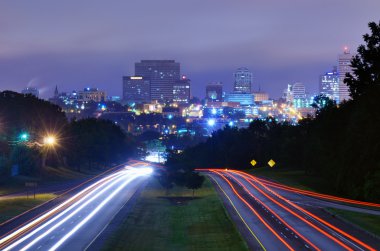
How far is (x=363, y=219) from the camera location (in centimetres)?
5756

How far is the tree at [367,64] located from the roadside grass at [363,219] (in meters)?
32.0

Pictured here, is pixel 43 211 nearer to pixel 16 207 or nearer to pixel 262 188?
pixel 16 207

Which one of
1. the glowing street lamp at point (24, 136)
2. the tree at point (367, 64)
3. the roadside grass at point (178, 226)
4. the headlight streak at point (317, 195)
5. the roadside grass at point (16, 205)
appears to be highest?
the tree at point (367, 64)

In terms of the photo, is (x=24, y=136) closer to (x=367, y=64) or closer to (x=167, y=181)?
(x=167, y=181)

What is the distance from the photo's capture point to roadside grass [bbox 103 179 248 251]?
4878cm

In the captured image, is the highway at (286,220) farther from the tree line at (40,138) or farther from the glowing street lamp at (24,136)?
the tree line at (40,138)

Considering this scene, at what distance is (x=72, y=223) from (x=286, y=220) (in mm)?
19909

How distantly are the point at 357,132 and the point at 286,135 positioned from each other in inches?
2821

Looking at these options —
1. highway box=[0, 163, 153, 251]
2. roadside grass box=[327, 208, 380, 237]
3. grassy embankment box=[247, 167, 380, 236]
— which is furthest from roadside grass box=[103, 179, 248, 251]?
grassy embankment box=[247, 167, 380, 236]

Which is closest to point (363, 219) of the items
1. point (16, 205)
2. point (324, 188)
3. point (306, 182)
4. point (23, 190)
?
point (16, 205)

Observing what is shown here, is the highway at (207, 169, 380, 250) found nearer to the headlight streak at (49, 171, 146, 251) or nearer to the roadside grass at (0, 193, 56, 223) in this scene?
the headlight streak at (49, 171, 146, 251)

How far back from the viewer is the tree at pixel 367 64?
9038 cm

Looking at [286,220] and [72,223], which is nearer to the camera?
[286,220]

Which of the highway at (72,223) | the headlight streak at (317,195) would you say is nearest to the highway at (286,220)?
the headlight streak at (317,195)
